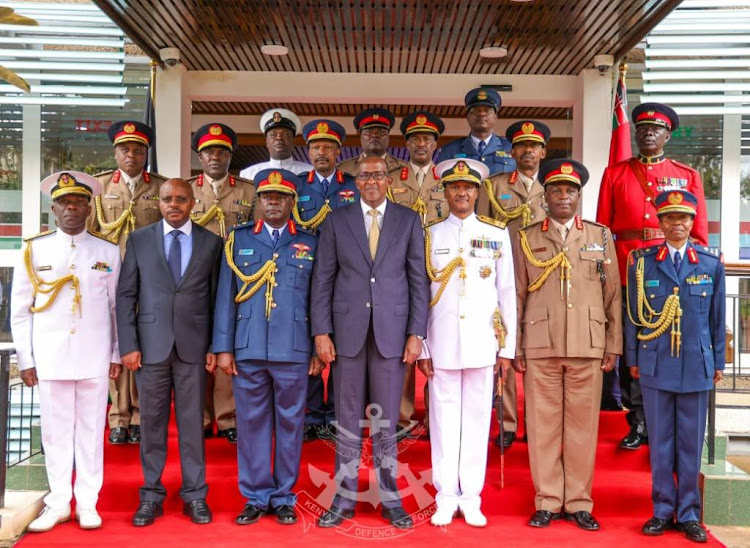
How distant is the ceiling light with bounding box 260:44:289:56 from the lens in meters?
7.41

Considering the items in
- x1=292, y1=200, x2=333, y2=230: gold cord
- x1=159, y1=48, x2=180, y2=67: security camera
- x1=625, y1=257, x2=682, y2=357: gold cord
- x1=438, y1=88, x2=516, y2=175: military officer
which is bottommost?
x1=625, y1=257, x2=682, y2=357: gold cord

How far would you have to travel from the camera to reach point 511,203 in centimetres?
483

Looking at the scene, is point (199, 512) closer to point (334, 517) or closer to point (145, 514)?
point (145, 514)

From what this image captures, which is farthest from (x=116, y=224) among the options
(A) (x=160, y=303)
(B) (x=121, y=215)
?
(A) (x=160, y=303)

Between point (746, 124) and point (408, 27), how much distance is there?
3979 mm

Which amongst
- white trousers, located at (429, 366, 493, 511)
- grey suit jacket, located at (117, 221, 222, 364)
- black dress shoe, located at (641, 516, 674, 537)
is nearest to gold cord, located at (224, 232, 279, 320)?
grey suit jacket, located at (117, 221, 222, 364)

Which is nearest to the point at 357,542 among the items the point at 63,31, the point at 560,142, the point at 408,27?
the point at 408,27

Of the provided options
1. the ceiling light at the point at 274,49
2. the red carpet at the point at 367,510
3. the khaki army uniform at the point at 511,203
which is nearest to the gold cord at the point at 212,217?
the red carpet at the point at 367,510

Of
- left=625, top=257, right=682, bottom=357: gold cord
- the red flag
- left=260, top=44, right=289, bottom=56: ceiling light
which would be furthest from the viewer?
left=260, top=44, right=289, bottom=56: ceiling light

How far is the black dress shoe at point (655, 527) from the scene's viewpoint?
3963mm

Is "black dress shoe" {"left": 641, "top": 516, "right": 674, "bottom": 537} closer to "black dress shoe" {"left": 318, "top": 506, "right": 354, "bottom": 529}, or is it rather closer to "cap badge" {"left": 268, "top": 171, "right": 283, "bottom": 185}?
"black dress shoe" {"left": 318, "top": 506, "right": 354, "bottom": 529}

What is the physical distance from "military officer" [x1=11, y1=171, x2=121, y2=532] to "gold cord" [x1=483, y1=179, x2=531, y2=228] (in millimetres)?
2371

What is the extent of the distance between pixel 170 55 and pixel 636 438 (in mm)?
5560

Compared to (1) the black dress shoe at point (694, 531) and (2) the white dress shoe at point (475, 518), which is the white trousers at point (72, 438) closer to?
(2) the white dress shoe at point (475, 518)
